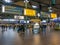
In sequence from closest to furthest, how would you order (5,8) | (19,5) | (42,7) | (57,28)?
(57,28) → (5,8) → (19,5) → (42,7)

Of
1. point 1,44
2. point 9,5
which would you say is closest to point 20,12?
point 9,5

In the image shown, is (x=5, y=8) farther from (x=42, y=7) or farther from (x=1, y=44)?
(x=1, y=44)

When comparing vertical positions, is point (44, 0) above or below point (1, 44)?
above

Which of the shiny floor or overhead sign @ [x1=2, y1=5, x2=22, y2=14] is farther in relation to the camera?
overhead sign @ [x1=2, y1=5, x2=22, y2=14]

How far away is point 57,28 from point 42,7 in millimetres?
17164

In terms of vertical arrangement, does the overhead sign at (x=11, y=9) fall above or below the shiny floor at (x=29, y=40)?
above

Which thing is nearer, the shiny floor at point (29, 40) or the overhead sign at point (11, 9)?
the shiny floor at point (29, 40)

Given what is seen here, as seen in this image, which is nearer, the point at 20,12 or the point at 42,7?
the point at 20,12

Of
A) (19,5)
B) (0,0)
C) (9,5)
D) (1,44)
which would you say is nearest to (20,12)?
(19,5)

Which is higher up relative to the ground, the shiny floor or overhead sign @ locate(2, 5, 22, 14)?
overhead sign @ locate(2, 5, 22, 14)

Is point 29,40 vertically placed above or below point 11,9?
below

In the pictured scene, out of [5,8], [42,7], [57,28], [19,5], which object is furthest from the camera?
[42,7]

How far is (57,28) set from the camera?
33.3m

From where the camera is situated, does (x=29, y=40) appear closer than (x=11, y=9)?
Yes
